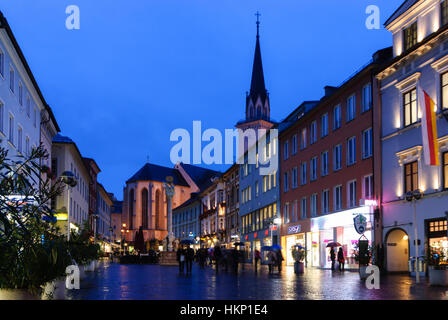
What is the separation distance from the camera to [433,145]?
25.7 m

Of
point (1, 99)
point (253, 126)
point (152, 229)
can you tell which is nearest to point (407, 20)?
point (1, 99)

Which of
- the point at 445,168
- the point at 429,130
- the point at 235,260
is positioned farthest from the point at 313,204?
the point at 429,130

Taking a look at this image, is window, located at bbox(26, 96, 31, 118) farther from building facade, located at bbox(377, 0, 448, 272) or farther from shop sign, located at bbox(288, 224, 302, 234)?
shop sign, located at bbox(288, 224, 302, 234)

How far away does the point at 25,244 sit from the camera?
9.57m

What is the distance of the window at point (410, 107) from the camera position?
3144cm

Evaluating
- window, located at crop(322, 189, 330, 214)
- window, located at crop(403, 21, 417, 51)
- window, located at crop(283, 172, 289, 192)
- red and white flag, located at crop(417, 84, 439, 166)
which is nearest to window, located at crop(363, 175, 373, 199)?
window, located at crop(322, 189, 330, 214)

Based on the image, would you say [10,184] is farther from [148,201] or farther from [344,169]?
[148,201]

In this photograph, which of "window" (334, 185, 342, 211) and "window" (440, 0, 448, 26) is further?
"window" (334, 185, 342, 211)

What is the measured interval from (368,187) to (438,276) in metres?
15.9

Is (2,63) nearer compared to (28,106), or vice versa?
(2,63)

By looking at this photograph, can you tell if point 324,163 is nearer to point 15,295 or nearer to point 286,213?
point 286,213

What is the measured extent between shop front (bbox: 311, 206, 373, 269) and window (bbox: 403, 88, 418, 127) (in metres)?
6.21

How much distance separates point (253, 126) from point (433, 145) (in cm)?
9874

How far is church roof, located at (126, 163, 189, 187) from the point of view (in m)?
133
